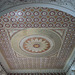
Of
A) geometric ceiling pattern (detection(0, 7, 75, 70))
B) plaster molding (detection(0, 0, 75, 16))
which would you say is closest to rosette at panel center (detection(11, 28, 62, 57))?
geometric ceiling pattern (detection(0, 7, 75, 70))

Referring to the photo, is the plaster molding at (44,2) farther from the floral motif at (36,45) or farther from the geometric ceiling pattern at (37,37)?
the floral motif at (36,45)

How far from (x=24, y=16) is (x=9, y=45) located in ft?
12.3

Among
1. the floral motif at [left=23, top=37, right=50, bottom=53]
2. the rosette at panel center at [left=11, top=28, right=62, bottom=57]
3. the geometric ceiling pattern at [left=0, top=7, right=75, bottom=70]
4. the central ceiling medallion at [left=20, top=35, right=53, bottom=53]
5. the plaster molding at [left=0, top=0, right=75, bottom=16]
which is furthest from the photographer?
the floral motif at [left=23, top=37, right=50, bottom=53]

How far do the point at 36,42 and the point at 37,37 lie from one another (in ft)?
2.33

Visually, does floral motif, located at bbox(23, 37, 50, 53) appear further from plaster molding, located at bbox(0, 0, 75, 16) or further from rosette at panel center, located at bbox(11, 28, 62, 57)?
plaster molding, located at bbox(0, 0, 75, 16)

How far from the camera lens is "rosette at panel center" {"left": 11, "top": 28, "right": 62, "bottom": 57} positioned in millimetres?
A: 7766

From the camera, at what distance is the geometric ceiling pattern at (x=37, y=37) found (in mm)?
6400

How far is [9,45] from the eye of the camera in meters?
8.97

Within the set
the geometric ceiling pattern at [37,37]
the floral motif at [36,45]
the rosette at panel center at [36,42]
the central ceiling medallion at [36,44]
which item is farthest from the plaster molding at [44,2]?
the floral motif at [36,45]

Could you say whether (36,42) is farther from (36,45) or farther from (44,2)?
(44,2)

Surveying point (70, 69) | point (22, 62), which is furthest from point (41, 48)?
point (70, 69)

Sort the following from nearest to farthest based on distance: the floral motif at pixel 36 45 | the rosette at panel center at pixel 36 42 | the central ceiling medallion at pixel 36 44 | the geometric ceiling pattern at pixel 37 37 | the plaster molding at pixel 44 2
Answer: the plaster molding at pixel 44 2, the geometric ceiling pattern at pixel 37 37, the rosette at panel center at pixel 36 42, the central ceiling medallion at pixel 36 44, the floral motif at pixel 36 45

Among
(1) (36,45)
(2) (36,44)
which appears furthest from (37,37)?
(1) (36,45)

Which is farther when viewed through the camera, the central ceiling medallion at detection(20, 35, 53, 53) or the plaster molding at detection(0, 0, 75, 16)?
the central ceiling medallion at detection(20, 35, 53, 53)
